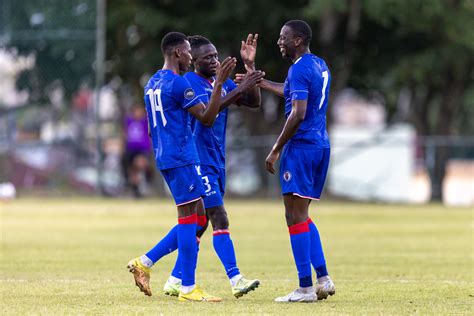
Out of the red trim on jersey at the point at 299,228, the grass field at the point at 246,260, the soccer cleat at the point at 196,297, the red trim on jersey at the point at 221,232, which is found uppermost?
the red trim on jersey at the point at 299,228

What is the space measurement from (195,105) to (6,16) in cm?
2081

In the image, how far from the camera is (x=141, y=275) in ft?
37.7

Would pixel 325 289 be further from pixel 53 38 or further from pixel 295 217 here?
pixel 53 38

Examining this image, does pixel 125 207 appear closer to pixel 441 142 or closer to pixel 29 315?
pixel 441 142

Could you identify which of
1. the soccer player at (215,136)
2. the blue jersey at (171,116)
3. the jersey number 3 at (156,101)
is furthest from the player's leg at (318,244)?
the jersey number 3 at (156,101)

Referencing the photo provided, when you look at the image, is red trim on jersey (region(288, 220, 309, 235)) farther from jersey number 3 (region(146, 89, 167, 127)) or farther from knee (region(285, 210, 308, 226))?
jersey number 3 (region(146, 89, 167, 127))

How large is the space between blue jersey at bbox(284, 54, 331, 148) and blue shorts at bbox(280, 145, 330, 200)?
0.07 metres

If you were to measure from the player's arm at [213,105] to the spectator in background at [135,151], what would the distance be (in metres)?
20.7

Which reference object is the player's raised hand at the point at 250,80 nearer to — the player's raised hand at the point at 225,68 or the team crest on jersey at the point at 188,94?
the player's raised hand at the point at 225,68

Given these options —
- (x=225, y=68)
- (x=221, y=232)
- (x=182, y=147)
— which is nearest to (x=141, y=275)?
(x=221, y=232)

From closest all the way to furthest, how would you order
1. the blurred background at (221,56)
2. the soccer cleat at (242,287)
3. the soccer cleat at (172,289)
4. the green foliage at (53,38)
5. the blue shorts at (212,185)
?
the soccer cleat at (242,287) → the soccer cleat at (172,289) → the blue shorts at (212,185) → the green foliage at (53,38) → the blurred background at (221,56)

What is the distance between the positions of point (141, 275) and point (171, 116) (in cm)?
141

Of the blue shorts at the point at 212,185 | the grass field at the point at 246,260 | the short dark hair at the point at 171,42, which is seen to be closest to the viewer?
the grass field at the point at 246,260

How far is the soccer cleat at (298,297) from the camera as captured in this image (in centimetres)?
1126
